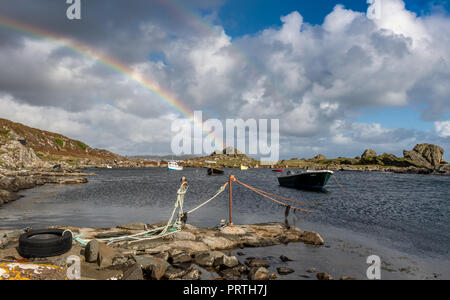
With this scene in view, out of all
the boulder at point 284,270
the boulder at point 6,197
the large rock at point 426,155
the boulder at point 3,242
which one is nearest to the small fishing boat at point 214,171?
the boulder at point 6,197

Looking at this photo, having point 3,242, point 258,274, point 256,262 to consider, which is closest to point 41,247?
point 3,242

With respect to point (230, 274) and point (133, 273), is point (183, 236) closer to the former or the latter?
point (230, 274)

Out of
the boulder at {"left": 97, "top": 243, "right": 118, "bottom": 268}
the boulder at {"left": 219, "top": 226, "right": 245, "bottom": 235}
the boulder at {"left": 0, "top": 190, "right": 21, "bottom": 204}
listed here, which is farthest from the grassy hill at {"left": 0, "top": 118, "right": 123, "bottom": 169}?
the boulder at {"left": 97, "top": 243, "right": 118, "bottom": 268}

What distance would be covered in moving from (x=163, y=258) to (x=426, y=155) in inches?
8502

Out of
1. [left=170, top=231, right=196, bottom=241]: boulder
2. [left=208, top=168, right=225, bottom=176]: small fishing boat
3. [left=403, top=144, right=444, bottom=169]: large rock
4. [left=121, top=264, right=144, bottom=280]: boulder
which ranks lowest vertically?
[left=208, top=168, right=225, bottom=176]: small fishing boat

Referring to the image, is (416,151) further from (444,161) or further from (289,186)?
(289,186)

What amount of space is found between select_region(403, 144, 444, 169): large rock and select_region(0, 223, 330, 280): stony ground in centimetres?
19363

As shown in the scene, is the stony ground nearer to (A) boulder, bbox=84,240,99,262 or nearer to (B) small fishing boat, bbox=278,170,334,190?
(A) boulder, bbox=84,240,99,262

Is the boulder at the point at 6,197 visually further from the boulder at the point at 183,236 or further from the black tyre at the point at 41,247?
the boulder at the point at 183,236

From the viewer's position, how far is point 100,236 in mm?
15344

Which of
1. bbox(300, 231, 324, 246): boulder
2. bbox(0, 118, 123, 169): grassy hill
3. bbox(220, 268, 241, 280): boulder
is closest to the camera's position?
bbox(220, 268, 241, 280): boulder

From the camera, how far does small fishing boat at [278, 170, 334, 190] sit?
175 ft

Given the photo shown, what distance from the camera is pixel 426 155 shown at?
599ft

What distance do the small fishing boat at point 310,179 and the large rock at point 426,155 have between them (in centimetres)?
15043
